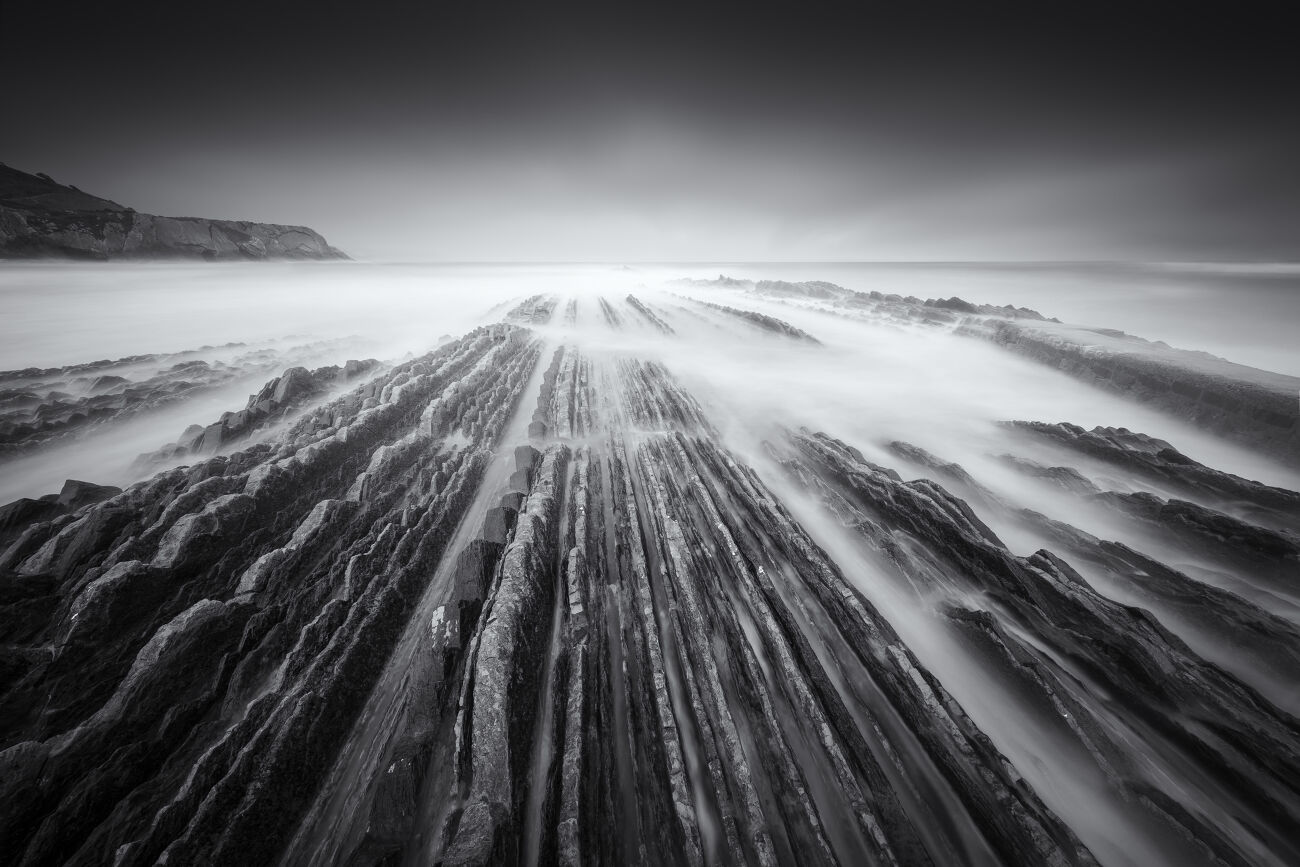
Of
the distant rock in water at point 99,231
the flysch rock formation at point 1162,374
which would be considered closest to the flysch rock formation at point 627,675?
the flysch rock formation at point 1162,374

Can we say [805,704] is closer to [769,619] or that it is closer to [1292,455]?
[769,619]

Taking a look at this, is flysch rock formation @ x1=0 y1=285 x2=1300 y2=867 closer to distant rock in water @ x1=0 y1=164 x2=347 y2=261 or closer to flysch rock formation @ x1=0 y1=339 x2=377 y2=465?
flysch rock formation @ x1=0 y1=339 x2=377 y2=465

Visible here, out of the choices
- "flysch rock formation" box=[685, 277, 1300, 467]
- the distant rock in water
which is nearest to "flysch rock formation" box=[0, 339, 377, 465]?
"flysch rock formation" box=[685, 277, 1300, 467]

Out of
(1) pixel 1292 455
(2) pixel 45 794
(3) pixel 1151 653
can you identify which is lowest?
(2) pixel 45 794

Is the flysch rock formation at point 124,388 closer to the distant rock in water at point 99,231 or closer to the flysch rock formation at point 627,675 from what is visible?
the flysch rock formation at point 627,675

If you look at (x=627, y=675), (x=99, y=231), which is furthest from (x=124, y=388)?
(x=99, y=231)

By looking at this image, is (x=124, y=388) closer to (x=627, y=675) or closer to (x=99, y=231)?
(x=627, y=675)

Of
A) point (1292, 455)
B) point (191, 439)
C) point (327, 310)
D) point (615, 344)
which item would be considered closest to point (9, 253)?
point (327, 310)
